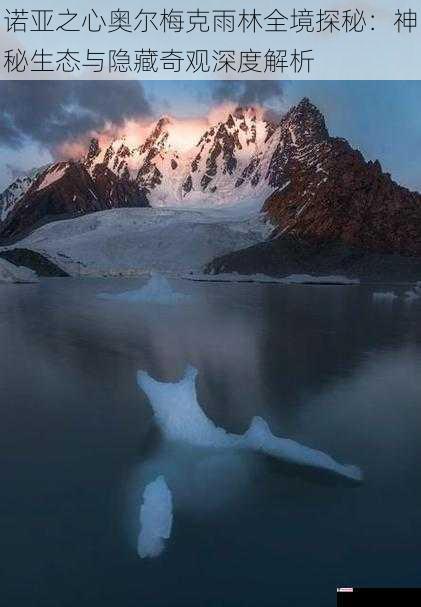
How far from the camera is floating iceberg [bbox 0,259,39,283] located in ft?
202

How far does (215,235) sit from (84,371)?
323ft

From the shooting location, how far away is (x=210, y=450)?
Result: 766cm

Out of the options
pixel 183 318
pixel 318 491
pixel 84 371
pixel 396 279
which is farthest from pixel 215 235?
pixel 318 491

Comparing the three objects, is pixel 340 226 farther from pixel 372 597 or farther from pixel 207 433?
pixel 372 597

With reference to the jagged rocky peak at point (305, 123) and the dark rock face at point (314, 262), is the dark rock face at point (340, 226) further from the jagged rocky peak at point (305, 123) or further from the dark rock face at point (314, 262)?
the jagged rocky peak at point (305, 123)

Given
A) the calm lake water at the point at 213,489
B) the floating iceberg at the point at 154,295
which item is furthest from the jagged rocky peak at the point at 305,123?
the calm lake water at the point at 213,489

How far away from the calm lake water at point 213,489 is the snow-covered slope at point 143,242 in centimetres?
8082

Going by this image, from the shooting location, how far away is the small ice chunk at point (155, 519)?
5.47 metres

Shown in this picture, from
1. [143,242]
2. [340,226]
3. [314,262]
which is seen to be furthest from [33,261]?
[340,226]

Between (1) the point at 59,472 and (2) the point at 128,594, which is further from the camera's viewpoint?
(1) the point at 59,472

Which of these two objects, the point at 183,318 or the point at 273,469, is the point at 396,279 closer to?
the point at 183,318

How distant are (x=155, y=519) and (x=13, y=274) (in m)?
60.7

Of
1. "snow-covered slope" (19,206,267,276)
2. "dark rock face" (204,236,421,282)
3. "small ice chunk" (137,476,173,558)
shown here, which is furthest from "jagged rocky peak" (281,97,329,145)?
"small ice chunk" (137,476,173,558)

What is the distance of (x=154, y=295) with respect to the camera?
3844 cm
